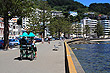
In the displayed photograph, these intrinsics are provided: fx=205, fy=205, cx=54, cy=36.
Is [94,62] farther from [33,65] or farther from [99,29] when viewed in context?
[99,29]

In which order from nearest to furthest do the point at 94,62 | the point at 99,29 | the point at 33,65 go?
the point at 33,65 → the point at 94,62 → the point at 99,29

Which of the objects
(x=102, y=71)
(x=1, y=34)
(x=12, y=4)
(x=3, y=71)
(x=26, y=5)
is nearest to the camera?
(x=3, y=71)

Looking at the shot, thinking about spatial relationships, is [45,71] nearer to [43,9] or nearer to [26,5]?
[26,5]

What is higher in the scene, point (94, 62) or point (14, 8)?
point (14, 8)

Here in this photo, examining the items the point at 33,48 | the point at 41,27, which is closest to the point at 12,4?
the point at 33,48

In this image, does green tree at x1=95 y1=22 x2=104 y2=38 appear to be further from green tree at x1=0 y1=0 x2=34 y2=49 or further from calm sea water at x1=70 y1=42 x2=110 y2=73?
green tree at x1=0 y1=0 x2=34 y2=49

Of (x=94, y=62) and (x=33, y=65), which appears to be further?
(x=94, y=62)

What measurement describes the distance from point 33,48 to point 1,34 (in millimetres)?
62479

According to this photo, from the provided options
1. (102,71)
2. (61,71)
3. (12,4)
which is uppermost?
(12,4)

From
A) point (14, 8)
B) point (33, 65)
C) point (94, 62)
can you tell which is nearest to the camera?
point (33, 65)

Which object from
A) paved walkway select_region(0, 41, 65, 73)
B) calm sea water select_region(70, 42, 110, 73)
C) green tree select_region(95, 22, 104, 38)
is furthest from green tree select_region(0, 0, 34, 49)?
green tree select_region(95, 22, 104, 38)

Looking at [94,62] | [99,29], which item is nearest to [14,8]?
[94,62]

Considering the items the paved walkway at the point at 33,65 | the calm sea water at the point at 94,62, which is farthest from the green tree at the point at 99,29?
the paved walkway at the point at 33,65

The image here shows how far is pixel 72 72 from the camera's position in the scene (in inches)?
342
